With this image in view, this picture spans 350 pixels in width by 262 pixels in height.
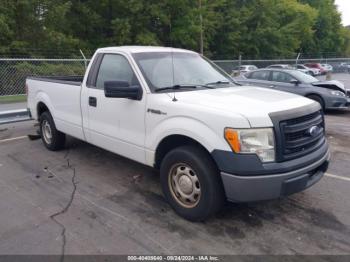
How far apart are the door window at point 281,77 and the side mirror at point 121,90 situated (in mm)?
8676

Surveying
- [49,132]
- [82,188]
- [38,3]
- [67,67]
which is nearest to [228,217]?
[82,188]

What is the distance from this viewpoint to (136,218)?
396 cm

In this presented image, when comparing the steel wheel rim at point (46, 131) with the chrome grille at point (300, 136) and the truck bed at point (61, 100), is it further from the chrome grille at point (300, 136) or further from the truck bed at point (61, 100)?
the chrome grille at point (300, 136)

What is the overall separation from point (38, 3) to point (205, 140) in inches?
1019

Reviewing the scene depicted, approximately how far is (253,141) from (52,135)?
4.32m

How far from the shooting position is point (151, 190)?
4.75m

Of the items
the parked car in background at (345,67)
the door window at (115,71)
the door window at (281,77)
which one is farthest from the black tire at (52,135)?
the parked car in background at (345,67)

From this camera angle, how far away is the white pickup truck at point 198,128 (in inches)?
133

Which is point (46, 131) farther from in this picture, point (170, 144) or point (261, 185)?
point (261, 185)

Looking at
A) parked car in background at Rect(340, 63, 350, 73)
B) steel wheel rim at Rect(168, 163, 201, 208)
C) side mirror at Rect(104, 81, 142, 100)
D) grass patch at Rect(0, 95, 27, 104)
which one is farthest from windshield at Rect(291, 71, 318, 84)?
parked car in background at Rect(340, 63, 350, 73)

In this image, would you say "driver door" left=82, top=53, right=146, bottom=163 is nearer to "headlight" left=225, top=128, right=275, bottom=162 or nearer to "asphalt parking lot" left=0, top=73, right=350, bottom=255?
"asphalt parking lot" left=0, top=73, right=350, bottom=255

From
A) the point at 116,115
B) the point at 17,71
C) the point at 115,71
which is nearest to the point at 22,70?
the point at 17,71

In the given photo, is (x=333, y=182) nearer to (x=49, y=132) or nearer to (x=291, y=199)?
(x=291, y=199)

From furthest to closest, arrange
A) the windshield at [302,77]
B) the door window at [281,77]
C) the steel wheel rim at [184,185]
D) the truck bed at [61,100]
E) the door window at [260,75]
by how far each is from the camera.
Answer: the door window at [260,75] → the door window at [281,77] → the windshield at [302,77] → the truck bed at [61,100] → the steel wheel rim at [184,185]
